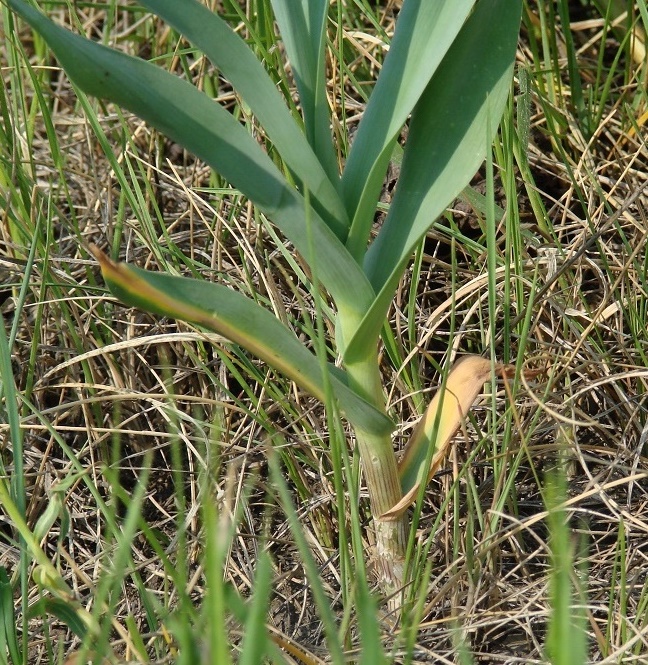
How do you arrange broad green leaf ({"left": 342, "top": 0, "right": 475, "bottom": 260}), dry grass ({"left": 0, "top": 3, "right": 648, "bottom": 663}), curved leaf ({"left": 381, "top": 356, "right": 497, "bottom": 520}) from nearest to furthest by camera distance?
broad green leaf ({"left": 342, "top": 0, "right": 475, "bottom": 260}), curved leaf ({"left": 381, "top": 356, "right": 497, "bottom": 520}), dry grass ({"left": 0, "top": 3, "right": 648, "bottom": 663})

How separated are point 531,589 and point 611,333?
39 cm

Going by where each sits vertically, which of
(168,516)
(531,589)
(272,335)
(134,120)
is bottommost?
(531,589)

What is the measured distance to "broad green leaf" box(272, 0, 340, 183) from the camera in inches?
31.2

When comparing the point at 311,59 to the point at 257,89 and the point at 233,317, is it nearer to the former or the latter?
the point at 257,89

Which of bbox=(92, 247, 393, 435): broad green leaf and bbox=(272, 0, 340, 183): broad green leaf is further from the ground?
bbox=(272, 0, 340, 183): broad green leaf

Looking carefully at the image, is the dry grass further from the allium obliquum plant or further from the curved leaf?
the allium obliquum plant

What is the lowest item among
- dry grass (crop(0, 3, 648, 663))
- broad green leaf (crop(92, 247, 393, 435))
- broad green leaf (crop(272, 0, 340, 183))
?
dry grass (crop(0, 3, 648, 663))

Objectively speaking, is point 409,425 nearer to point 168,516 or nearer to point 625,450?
point 625,450

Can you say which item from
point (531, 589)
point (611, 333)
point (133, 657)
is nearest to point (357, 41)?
point (611, 333)

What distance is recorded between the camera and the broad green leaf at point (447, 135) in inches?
31.6

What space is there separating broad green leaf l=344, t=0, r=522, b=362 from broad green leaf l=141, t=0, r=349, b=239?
0.19 feet

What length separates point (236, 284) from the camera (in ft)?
4.43

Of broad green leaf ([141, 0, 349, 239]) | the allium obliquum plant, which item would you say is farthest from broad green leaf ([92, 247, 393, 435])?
broad green leaf ([141, 0, 349, 239])

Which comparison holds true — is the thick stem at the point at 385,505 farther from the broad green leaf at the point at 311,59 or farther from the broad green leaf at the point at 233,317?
the broad green leaf at the point at 311,59
